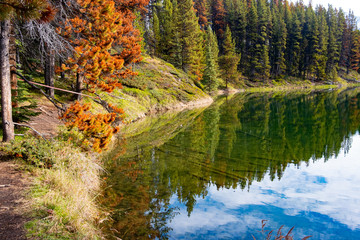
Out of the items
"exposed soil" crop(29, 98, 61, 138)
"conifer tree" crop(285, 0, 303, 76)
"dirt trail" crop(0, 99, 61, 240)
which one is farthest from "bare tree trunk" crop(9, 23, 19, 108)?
"conifer tree" crop(285, 0, 303, 76)

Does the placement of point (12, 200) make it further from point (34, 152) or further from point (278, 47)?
point (278, 47)

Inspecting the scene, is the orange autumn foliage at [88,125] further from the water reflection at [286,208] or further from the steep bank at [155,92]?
the steep bank at [155,92]

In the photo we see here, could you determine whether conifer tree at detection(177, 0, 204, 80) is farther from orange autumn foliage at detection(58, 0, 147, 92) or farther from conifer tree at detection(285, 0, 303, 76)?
conifer tree at detection(285, 0, 303, 76)

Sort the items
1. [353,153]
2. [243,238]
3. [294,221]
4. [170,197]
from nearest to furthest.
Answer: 1. [243,238]
2. [294,221]
3. [170,197]
4. [353,153]

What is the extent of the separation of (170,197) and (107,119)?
11.2ft

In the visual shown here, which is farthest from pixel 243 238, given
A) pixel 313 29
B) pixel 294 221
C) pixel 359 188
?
pixel 313 29

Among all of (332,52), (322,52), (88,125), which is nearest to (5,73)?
(88,125)

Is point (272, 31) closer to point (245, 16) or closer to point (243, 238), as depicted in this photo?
point (245, 16)

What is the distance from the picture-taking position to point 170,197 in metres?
7.05

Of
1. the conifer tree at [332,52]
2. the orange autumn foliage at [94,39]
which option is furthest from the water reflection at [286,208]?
the conifer tree at [332,52]

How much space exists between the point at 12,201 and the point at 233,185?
18.9 ft

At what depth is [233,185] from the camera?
7.88 m

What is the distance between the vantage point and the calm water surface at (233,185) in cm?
575

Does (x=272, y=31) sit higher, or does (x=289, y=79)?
(x=272, y=31)
